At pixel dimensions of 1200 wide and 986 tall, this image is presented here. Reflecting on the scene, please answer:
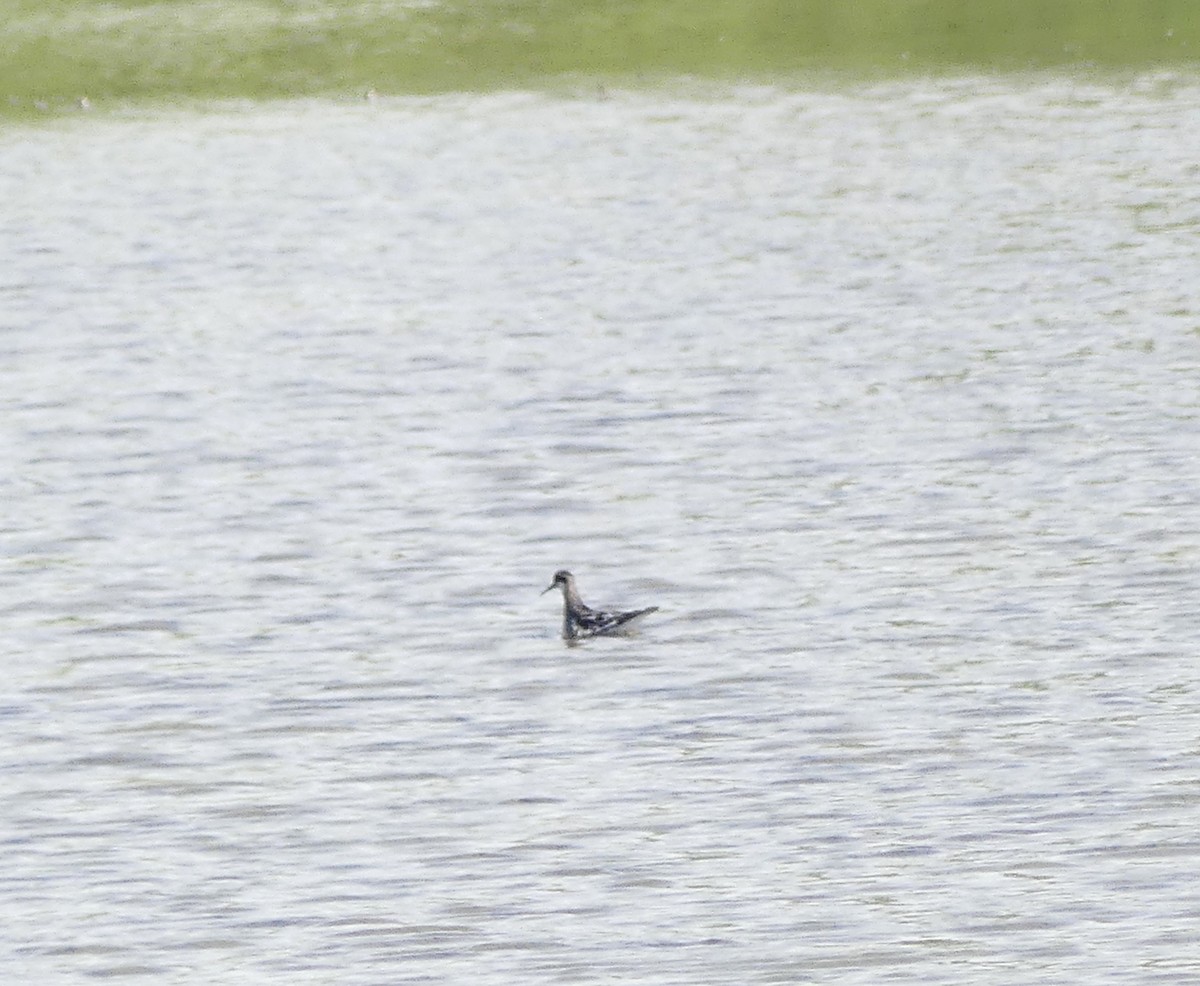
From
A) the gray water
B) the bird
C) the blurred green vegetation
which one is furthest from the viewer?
the blurred green vegetation

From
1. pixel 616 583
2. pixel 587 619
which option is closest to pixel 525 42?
pixel 616 583

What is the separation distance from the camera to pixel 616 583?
Answer: 57.5 ft

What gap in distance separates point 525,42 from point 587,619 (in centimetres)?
3399

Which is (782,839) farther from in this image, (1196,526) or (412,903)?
(1196,526)

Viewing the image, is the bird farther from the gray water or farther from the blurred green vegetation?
the blurred green vegetation

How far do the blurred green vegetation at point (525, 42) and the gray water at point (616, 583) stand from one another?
34.1ft

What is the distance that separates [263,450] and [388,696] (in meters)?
7.67

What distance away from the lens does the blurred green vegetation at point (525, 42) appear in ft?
151

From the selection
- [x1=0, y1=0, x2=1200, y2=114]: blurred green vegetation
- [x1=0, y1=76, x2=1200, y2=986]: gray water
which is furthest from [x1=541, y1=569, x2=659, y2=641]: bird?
[x1=0, y1=0, x2=1200, y2=114]: blurred green vegetation

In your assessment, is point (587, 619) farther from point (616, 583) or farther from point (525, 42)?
point (525, 42)

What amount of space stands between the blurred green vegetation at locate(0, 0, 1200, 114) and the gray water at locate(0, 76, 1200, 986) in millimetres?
10397

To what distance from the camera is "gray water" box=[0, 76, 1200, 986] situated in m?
11.5

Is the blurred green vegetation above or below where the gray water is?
above

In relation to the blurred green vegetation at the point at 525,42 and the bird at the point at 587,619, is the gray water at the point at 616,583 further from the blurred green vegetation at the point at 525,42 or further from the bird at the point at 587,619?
the blurred green vegetation at the point at 525,42
